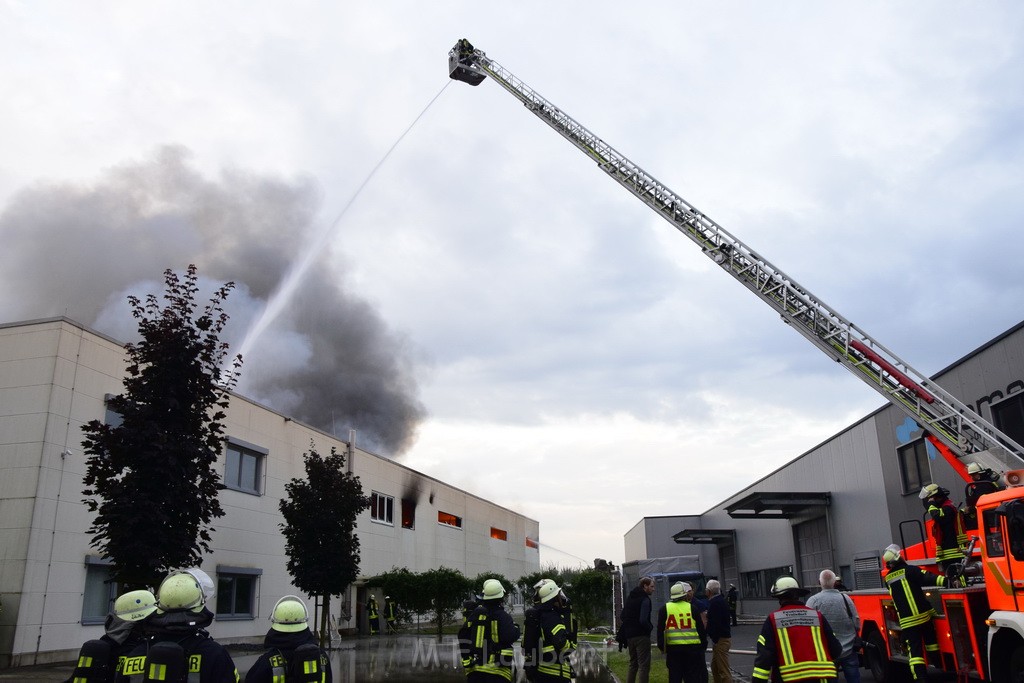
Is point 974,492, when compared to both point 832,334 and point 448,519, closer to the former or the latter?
point 832,334

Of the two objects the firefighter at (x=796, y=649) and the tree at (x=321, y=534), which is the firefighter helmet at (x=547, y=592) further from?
the tree at (x=321, y=534)

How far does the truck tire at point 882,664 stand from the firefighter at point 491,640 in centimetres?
642

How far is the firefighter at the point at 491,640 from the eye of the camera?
7.07 m

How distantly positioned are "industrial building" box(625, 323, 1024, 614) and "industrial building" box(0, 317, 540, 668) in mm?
13979

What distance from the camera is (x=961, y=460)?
11.5 m

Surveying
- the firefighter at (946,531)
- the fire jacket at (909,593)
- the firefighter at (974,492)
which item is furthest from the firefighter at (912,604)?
the firefighter at (974,492)

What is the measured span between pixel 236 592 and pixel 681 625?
723 inches

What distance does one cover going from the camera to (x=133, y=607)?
4.74 metres

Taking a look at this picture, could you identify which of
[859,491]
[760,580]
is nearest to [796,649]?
[859,491]

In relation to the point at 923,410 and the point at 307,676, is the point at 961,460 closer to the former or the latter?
the point at 923,410

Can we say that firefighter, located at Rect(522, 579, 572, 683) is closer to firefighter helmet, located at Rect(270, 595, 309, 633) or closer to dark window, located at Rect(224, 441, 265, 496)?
firefighter helmet, located at Rect(270, 595, 309, 633)

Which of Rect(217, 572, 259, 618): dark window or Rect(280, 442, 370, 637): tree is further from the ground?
Rect(280, 442, 370, 637): tree

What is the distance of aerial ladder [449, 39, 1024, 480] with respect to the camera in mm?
11328

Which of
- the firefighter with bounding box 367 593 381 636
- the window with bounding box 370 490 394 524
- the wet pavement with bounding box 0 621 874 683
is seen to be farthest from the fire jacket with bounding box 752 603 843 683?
the window with bounding box 370 490 394 524
